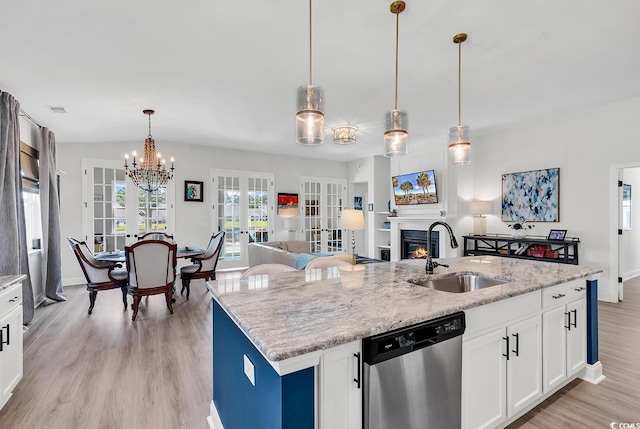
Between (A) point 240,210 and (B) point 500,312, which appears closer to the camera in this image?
(B) point 500,312

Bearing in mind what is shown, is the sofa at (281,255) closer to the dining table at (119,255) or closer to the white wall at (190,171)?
the dining table at (119,255)

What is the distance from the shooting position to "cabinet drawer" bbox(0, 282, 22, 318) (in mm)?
2094

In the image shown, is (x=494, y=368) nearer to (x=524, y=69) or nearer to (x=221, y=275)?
(x=524, y=69)

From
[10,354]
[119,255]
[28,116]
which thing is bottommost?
[10,354]

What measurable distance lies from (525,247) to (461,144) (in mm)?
3501

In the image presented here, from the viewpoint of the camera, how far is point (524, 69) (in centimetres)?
327

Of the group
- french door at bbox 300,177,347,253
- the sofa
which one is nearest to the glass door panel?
french door at bbox 300,177,347,253

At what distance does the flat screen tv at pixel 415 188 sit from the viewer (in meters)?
6.23

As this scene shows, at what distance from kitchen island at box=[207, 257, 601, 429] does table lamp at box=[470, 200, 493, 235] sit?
3.58 metres

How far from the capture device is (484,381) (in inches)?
65.4

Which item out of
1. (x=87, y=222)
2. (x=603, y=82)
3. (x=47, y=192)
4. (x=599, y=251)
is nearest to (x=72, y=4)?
(x=47, y=192)

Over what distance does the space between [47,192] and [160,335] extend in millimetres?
3002

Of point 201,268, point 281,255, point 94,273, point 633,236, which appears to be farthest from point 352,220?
point 633,236

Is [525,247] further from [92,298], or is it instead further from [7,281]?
[92,298]
